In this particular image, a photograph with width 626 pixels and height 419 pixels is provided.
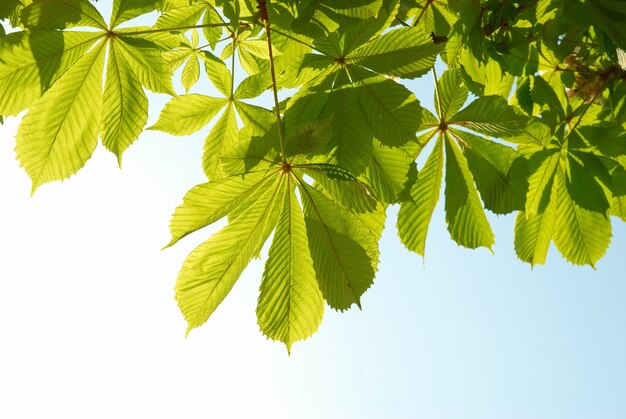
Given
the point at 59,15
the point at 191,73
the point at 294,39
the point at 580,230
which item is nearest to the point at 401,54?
the point at 294,39

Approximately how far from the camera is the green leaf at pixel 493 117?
4.78 ft

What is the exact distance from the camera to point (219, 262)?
1.21m

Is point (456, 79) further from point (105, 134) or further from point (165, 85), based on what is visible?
point (105, 134)

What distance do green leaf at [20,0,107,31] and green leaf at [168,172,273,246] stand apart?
48 centimetres

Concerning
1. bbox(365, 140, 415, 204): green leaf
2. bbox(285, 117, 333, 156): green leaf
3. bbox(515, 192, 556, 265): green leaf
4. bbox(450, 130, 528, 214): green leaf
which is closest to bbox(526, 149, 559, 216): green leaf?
bbox(515, 192, 556, 265): green leaf

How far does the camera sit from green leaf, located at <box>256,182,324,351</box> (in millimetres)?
1232

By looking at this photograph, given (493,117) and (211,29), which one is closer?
(493,117)

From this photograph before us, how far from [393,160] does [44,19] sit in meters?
0.87

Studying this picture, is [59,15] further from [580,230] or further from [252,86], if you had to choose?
[580,230]

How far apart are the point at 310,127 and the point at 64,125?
22.4 inches

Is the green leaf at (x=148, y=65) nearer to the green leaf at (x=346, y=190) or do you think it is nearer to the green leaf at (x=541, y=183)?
the green leaf at (x=346, y=190)

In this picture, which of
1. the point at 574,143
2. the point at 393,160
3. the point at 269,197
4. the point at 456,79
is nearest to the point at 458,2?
the point at 456,79

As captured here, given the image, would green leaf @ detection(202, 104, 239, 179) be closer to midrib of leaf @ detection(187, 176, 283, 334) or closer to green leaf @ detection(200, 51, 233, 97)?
green leaf @ detection(200, 51, 233, 97)

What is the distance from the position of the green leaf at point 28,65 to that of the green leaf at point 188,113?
13.2 inches
